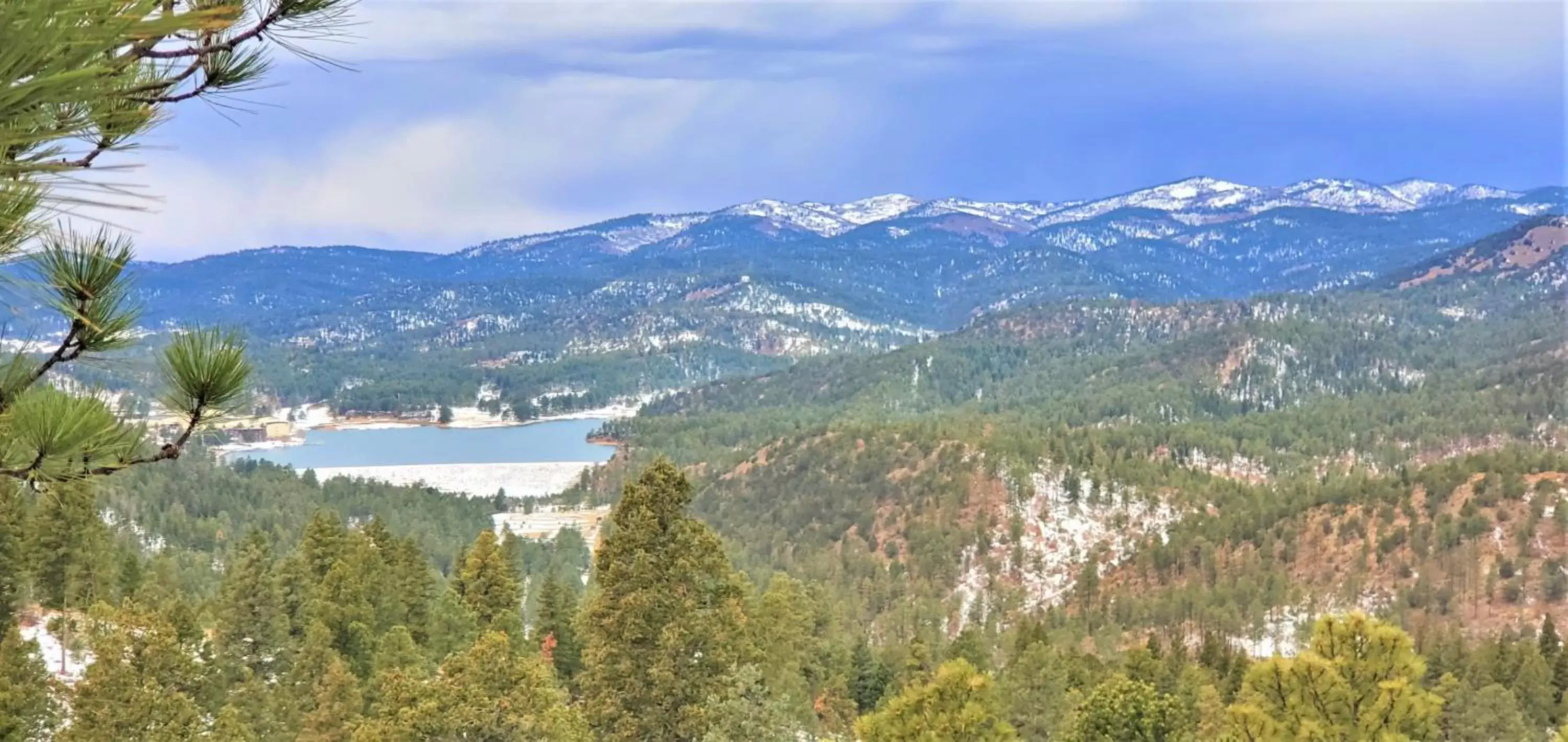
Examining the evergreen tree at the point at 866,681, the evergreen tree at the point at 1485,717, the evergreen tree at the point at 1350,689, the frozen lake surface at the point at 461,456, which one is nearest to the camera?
the evergreen tree at the point at 1350,689

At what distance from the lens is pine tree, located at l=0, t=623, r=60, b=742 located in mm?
16625

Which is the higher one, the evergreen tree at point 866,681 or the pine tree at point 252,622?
the pine tree at point 252,622

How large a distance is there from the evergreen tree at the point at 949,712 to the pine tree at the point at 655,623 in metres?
2.53

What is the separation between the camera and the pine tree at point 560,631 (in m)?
29.4

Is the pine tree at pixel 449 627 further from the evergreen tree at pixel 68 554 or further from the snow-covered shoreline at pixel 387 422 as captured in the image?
the snow-covered shoreline at pixel 387 422

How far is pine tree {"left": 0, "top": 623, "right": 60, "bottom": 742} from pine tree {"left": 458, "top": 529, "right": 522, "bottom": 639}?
31.2ft

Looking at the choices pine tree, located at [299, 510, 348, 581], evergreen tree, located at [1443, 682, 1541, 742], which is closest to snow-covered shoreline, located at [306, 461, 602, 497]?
pine tree, located at [299, 510, 348, 581]

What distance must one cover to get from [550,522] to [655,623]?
3463 inches

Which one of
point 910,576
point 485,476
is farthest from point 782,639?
point 485,476

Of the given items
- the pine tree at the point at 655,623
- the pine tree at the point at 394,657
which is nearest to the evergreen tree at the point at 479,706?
the pine tree at the point at 655,623

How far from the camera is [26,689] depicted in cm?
1734

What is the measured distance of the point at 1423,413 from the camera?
130625 mm

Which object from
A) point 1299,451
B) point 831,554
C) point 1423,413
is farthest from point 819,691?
point 1423,413

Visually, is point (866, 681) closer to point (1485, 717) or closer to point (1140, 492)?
point (1485, 717)
